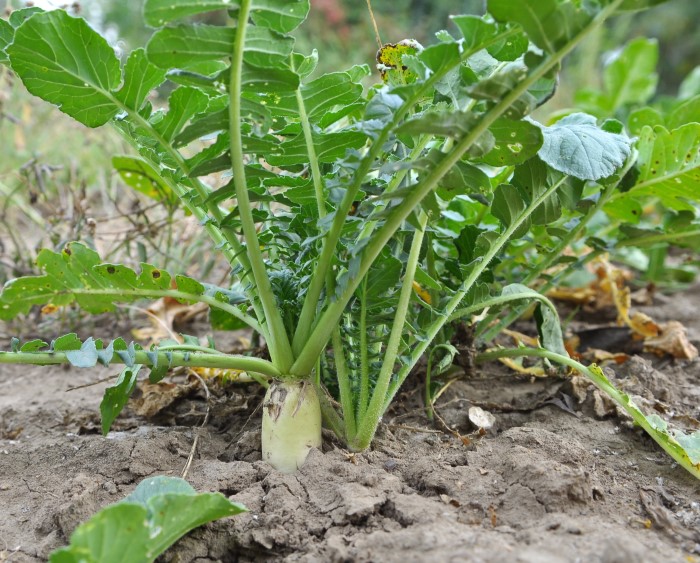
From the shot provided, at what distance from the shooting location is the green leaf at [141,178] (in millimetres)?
2008

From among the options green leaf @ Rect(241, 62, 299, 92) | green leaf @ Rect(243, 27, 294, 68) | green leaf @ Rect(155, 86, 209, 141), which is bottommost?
green leaf @ Rect(155, 86, 209, 141)

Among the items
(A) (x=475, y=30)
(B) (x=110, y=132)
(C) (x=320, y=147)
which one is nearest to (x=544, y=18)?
(A) (x=475, y=30)

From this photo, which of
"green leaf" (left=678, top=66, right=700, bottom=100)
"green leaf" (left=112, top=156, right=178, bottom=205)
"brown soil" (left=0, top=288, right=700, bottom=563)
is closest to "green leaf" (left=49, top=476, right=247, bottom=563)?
"brown soil" (left=0, top=288, right=700, bottom=563)

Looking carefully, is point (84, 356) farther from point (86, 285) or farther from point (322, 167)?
point (322, 167)

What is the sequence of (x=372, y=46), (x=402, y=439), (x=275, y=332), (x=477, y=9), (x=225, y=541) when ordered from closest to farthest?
(x=225, y=541), (x=275, y=332), (x=402, y=439), (x=372, y=46), (x=477, y=9)

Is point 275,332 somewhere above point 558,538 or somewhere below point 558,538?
above

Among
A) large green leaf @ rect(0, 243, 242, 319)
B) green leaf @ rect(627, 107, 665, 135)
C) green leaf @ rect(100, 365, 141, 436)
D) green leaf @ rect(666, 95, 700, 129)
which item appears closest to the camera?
green leaf @ rect(100, 365, 141, 436)

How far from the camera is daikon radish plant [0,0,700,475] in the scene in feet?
3.54

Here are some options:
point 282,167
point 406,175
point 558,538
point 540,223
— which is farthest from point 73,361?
point 540,223

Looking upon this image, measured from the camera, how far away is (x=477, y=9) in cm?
878

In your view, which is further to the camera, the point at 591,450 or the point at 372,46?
the point at 372,46

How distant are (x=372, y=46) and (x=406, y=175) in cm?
708

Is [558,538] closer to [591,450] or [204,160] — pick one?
[591,450]

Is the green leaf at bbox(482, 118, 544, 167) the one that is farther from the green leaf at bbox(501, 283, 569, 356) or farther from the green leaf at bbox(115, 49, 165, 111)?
the green leaf at bbox(115, 49, 165, 111)
